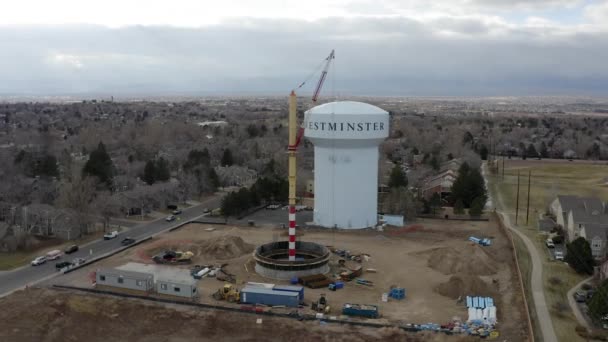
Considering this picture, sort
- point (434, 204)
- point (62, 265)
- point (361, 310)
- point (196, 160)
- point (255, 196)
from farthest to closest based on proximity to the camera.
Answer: point (196, 160), point (255, 196), point (434, 204), point (62, 265), point (361, 310)

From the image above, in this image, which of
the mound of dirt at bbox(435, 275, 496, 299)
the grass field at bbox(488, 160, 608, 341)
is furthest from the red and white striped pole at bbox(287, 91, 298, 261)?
the grass field at bbox(488, 160, 608, 341)

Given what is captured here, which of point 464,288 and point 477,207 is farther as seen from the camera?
point 477,207

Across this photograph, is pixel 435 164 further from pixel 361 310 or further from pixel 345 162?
pixel 361 310

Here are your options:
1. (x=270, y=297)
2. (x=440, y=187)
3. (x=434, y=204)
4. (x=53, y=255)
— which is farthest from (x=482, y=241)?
(x=53, y=255)

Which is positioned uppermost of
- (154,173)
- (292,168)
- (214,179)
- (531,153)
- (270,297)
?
(292,168)

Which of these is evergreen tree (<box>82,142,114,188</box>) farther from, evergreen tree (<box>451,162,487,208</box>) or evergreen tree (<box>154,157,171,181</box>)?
evergreen tree (<box>451,162,487,208</box>)

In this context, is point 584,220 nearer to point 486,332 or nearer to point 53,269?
point 486,332
